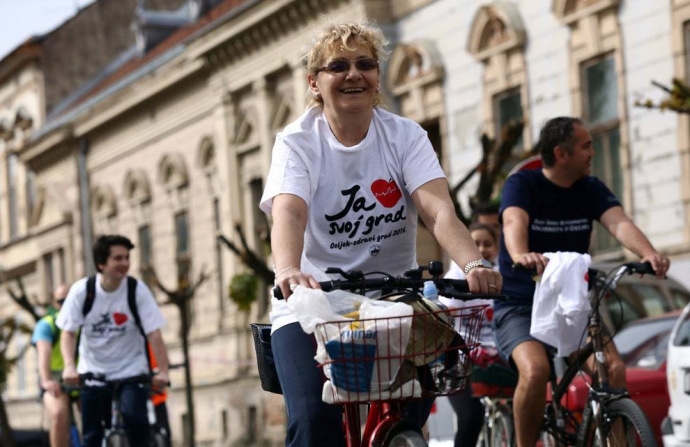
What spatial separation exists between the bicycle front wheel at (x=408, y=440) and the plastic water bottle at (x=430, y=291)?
486 mm

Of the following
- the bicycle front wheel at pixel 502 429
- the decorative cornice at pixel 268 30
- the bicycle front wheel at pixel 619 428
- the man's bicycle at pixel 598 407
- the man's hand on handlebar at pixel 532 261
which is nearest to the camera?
the bicycle front wheel at pixel 619 428

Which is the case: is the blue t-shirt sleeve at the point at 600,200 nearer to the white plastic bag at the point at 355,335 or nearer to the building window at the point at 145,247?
the white plastic bag at the point at 355,335

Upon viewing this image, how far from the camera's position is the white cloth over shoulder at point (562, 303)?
8.34 metres

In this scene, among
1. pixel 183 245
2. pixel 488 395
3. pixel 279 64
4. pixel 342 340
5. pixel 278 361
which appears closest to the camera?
pixel 342 340

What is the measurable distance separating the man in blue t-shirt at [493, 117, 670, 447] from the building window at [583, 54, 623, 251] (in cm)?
1453

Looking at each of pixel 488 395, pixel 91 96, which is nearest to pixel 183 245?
pixel 91 96

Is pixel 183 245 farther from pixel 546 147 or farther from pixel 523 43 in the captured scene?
pixel 546 147

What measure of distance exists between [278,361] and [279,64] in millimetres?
27299

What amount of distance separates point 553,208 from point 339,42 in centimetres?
279

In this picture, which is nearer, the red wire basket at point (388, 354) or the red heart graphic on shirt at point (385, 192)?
the red wire basket at point (388, 354)

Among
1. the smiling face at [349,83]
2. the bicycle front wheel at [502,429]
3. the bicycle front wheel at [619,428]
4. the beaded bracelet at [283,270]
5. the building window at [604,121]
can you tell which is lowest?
the bicycle front wheel at [502,429]

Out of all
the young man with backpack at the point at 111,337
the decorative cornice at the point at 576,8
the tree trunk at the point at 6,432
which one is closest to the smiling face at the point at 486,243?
the young man with backpack at the point at 111,337

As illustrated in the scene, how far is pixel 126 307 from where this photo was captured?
38.8 feet

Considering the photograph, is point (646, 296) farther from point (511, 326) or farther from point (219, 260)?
point (219, 260)
